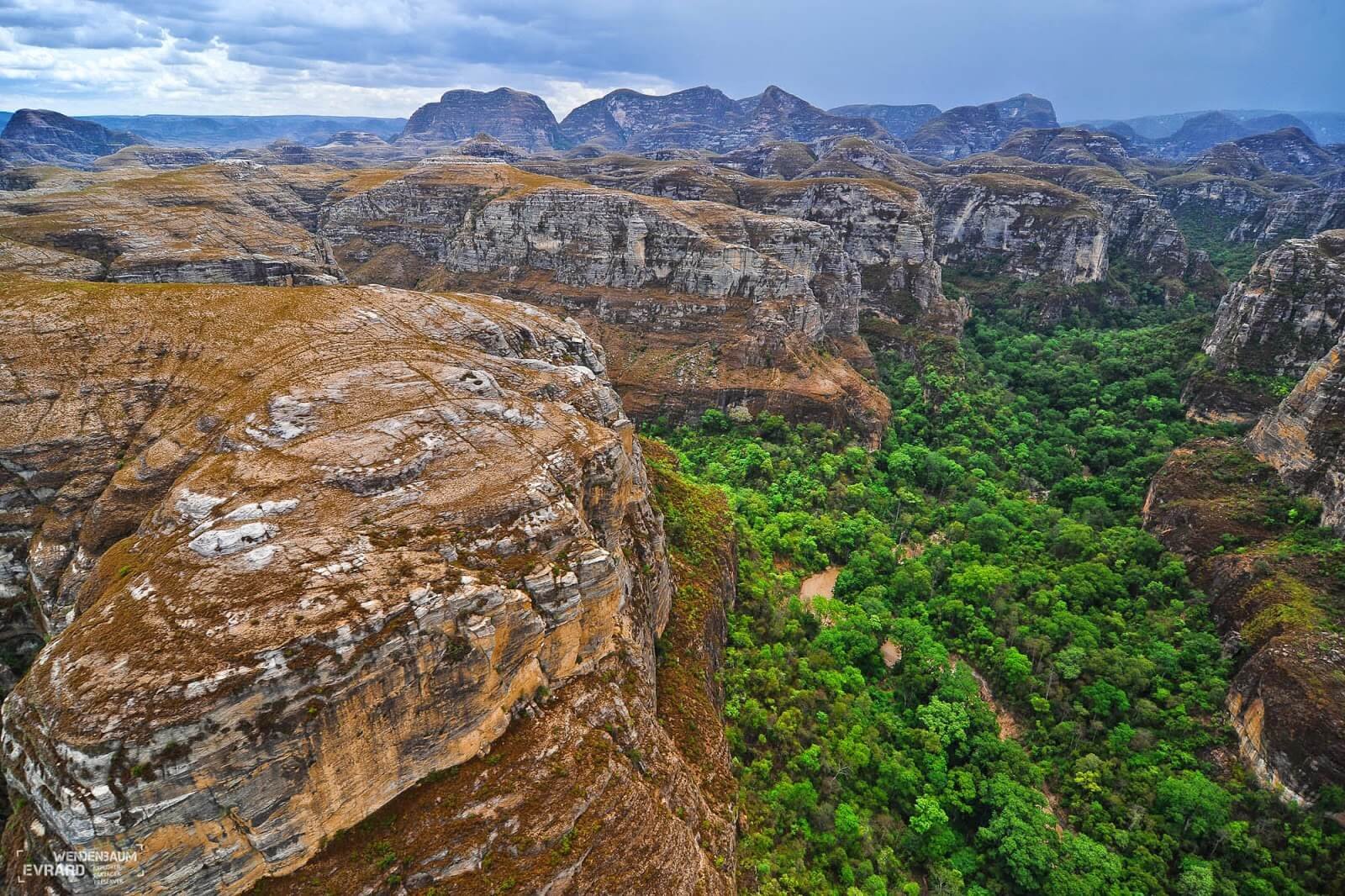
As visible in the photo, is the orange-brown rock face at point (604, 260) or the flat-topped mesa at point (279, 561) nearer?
the flat-topped mesa at point (279, 561)

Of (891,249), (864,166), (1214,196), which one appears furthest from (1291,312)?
(864,166)

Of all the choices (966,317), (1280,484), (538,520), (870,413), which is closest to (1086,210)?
(966,317)

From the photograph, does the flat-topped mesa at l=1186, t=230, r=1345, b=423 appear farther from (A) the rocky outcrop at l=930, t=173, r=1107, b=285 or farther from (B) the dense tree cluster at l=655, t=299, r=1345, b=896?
(A) the rocky outcrop at l=930, t=173, r=1107, b=285

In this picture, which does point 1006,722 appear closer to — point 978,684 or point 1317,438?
point 978,684

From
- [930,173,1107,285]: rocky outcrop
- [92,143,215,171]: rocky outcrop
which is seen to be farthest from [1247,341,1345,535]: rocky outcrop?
[92,143,215,171]: rocky outcrop

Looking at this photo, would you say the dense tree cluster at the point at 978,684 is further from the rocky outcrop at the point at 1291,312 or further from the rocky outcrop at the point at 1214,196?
the rocky outcrop at the point at 1214,196

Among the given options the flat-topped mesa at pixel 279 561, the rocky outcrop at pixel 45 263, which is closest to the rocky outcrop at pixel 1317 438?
the flat-topped mesa at pixel 279 561
